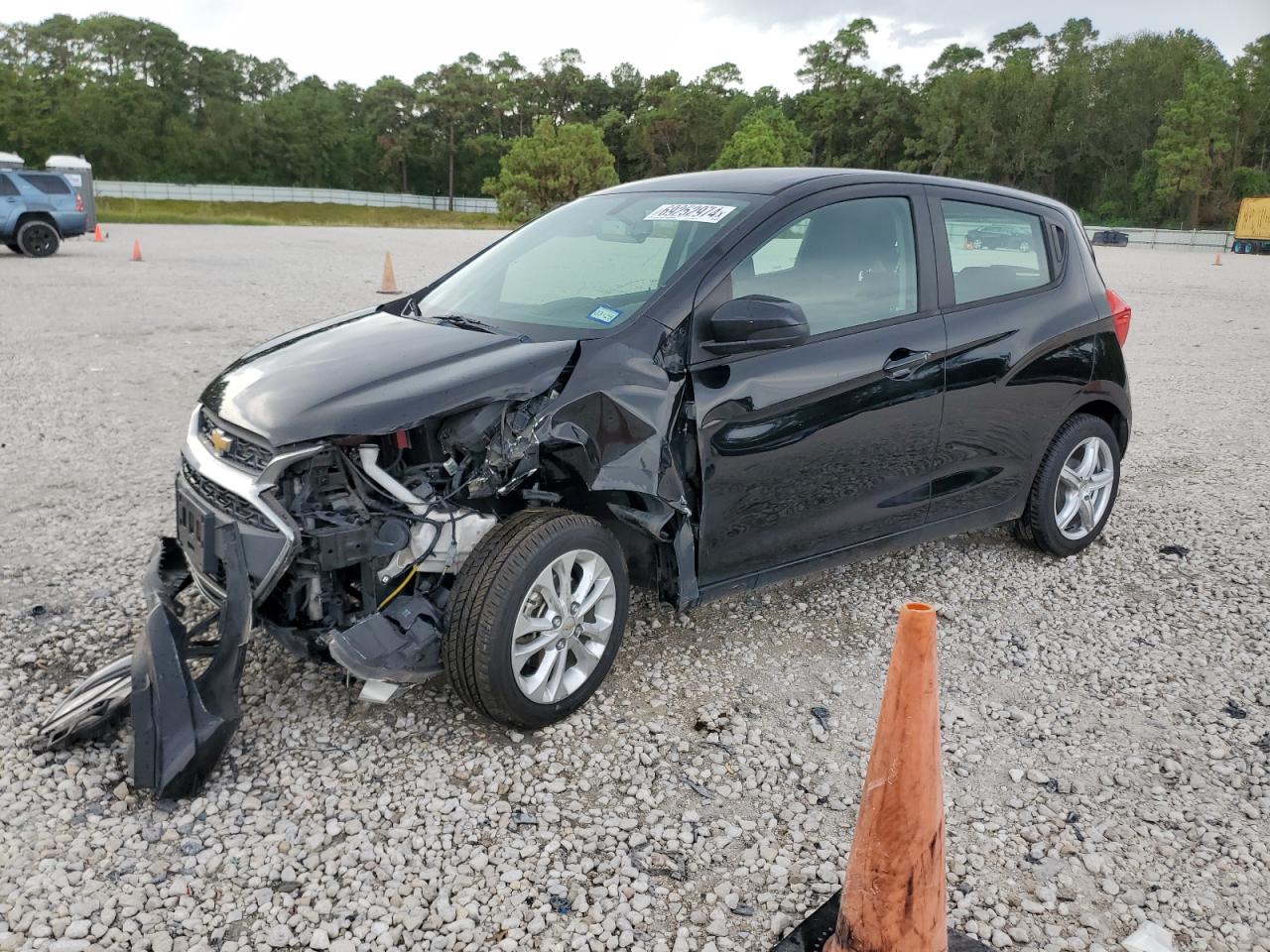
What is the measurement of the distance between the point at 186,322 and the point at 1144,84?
8829cm

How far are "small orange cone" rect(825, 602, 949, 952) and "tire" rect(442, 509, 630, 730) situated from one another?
126cm

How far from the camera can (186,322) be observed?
1189 cm

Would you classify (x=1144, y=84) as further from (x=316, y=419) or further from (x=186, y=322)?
(x=316, y=419)

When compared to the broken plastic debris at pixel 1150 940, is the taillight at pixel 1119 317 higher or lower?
higher

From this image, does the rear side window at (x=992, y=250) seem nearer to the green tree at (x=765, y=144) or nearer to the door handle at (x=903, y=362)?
the door handle at (x=903, y=362)

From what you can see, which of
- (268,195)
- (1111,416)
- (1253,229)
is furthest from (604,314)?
(268,195)

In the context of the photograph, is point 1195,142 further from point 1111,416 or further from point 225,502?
point 225,502

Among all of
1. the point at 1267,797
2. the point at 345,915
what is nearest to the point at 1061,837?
the point at 1267,797

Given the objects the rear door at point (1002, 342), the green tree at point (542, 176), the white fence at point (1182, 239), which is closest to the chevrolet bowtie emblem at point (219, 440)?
the rear door at point (1002, 342)

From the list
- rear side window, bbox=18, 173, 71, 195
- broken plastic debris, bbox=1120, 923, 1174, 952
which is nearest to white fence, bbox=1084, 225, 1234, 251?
rear side window, bbox=18, 173, 71, 195

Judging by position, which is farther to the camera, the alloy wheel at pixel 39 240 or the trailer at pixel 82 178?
the trailer at pixel 82 178

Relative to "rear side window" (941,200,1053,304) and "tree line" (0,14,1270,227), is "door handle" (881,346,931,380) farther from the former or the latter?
"tree line" (0,14,1270,227)

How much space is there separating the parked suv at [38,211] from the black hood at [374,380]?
19.6 meters

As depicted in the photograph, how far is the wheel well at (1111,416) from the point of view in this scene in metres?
4.89
